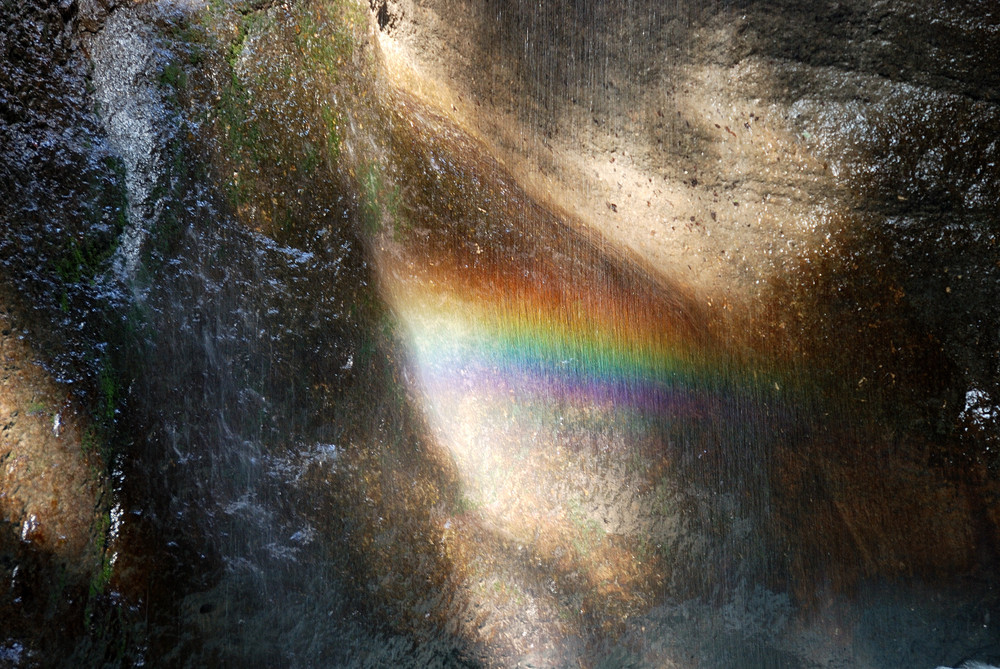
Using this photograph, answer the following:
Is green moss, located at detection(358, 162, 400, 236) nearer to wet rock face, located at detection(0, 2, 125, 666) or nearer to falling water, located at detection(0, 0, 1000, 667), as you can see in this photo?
falling water, located at detection(0, 0, 1000, 667)

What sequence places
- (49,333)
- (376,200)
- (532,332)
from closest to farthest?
(49,333)
(376,200)
(532,332)

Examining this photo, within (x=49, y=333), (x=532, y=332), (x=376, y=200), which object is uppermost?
(x=376, y=200)

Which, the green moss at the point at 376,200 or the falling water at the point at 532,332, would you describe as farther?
the green moss at the point at 376,200

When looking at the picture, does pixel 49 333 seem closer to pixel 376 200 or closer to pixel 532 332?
pixel 376 200

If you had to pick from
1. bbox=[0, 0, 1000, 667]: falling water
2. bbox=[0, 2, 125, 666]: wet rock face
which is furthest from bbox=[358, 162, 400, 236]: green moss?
bbox=[0, 2, 125, 666]: wet rock face

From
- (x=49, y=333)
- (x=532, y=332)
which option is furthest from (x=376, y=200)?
(x=49, y=333)

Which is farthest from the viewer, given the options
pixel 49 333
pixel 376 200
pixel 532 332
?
pixel 532 332

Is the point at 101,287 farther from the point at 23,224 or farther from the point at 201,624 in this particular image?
the point at 201,624

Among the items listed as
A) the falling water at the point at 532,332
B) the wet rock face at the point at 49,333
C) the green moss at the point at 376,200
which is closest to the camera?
the wet rock face at the point at 49,333

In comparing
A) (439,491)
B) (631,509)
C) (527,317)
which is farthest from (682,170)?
(439,491)

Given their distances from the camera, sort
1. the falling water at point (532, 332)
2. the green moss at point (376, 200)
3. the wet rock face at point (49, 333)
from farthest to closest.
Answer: the green moss at point (376, 200) < the falling water at point (532, 332) < the wet rock face at point (49, 333)

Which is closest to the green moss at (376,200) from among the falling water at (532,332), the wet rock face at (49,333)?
the falling water at (532,332)

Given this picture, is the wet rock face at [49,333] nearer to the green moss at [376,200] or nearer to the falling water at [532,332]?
the falling water at [532,332]

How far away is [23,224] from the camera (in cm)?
199
